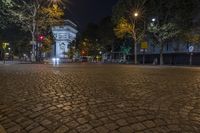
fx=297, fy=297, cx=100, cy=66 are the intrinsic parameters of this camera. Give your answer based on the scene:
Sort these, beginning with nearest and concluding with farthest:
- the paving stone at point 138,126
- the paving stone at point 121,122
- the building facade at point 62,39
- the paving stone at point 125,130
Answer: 1. the paving stone at point 125,130
2. the paving stone at point 138,126
3. the paving stone at point 121,122
4. the building facade at point 62,39

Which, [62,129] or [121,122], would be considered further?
[121,122]

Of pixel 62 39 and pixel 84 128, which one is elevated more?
pixel 62 39

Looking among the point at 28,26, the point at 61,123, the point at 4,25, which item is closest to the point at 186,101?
the point at 61,123

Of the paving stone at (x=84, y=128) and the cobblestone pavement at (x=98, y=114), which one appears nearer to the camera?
the paving stone at (x=84, y=128)

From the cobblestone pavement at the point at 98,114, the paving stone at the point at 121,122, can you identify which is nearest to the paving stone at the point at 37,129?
the cobblestone pavement at the point at 98,114

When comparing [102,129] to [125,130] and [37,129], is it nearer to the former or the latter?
[125,130]

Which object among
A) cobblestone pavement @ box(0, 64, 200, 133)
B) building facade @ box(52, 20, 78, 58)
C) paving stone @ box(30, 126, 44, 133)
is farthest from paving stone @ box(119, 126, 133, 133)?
building facade @ box(52, 20, 78, 58)

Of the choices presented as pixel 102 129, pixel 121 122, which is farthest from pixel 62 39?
pixel 102 129

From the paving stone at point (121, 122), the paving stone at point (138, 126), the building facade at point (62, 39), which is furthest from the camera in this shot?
the building facade at point (62, 39)

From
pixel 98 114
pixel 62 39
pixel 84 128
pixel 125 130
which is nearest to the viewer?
pixel 125 130

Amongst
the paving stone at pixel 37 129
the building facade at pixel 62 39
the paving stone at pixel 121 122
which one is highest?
the building facade at pixel 62 39

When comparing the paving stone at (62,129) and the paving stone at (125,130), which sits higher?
the paving stone at (125,130)

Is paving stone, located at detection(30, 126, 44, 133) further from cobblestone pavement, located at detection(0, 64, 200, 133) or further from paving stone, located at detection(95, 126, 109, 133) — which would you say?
paving stone, located at detection(95, 126, 109, 133)

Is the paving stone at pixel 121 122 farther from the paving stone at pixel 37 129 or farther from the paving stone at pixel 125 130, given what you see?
the paving stone at pixel 37 129
